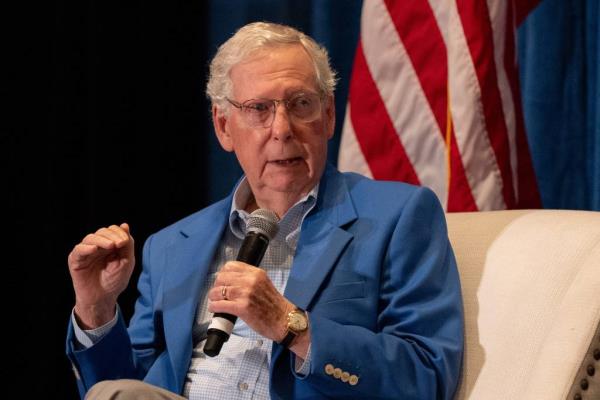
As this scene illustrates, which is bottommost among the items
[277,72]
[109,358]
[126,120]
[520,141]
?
[109,358]

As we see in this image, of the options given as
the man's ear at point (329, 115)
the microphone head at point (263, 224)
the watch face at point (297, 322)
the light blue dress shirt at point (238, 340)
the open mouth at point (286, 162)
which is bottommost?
the light blue dress shirt at point (238, 340)

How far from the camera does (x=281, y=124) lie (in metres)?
1.98

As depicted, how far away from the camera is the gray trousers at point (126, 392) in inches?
63.1

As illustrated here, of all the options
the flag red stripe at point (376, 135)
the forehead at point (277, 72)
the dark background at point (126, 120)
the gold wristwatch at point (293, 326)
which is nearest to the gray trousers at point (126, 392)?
the gold wristwatch at point (293, 326)

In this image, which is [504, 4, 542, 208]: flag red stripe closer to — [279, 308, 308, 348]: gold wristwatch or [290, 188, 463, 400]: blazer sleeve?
[290, 188, 463, 400]: blazer sleeve

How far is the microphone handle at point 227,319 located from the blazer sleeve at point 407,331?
0.15m

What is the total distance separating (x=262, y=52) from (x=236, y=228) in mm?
378

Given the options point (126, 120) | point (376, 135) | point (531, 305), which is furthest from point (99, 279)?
point (126, 120)

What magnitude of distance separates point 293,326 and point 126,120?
71.4 inches

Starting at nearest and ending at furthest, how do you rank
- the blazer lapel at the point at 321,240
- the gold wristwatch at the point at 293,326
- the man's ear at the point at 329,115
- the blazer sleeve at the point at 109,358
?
1. the gold wristwatch at the point at 293,326
2. the blazer lapel at the point at 321,240
3. the blazer sleeve at the point at 109,358
4. the man's ear at the point at 329,115

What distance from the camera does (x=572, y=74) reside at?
280 cm

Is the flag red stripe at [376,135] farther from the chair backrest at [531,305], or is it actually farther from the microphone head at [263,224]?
the microphone head at [263,224]

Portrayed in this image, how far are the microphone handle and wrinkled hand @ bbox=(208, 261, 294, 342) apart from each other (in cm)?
2

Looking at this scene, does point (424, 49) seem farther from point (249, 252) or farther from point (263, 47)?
point (249, 252)
